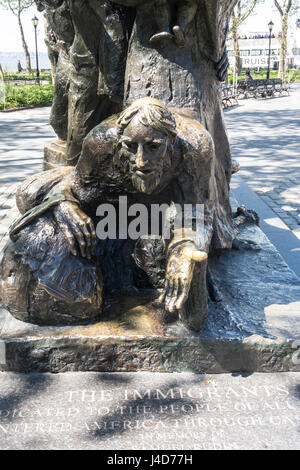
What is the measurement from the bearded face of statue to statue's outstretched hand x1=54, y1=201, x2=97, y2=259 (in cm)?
39

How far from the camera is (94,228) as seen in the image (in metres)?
2.96

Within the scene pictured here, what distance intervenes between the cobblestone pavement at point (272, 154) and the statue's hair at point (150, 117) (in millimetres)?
3019

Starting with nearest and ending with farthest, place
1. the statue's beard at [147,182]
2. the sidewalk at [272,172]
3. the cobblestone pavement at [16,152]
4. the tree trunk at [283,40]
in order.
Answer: the statue's beard at [147,182]
the sidewalk at [272,172]
the cobblestone pavement at [16,152]
the tree trunk at [283,40]

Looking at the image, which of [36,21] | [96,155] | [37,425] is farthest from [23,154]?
[36,21]

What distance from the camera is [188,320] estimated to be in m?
2.83

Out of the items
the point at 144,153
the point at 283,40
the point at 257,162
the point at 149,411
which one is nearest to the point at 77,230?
the point at 144,153

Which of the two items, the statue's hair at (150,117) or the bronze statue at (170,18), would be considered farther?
the bronze statue at (170,18)

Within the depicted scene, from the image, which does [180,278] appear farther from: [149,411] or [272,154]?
[272,154]

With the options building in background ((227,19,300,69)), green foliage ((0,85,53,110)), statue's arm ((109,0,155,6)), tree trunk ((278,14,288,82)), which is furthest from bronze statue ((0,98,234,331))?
building in background ((227,19,300,69))

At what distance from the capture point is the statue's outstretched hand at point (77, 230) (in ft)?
9.49

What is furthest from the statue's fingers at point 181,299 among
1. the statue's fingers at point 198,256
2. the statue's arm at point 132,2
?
the statue's arm at point 132,2

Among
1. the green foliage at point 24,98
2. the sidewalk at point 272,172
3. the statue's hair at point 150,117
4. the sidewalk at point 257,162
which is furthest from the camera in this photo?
the green foliage at point 24,98

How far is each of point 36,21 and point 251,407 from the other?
33332 mm

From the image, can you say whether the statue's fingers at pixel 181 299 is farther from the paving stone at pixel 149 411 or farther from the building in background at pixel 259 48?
the building in background at pixel 259 48
